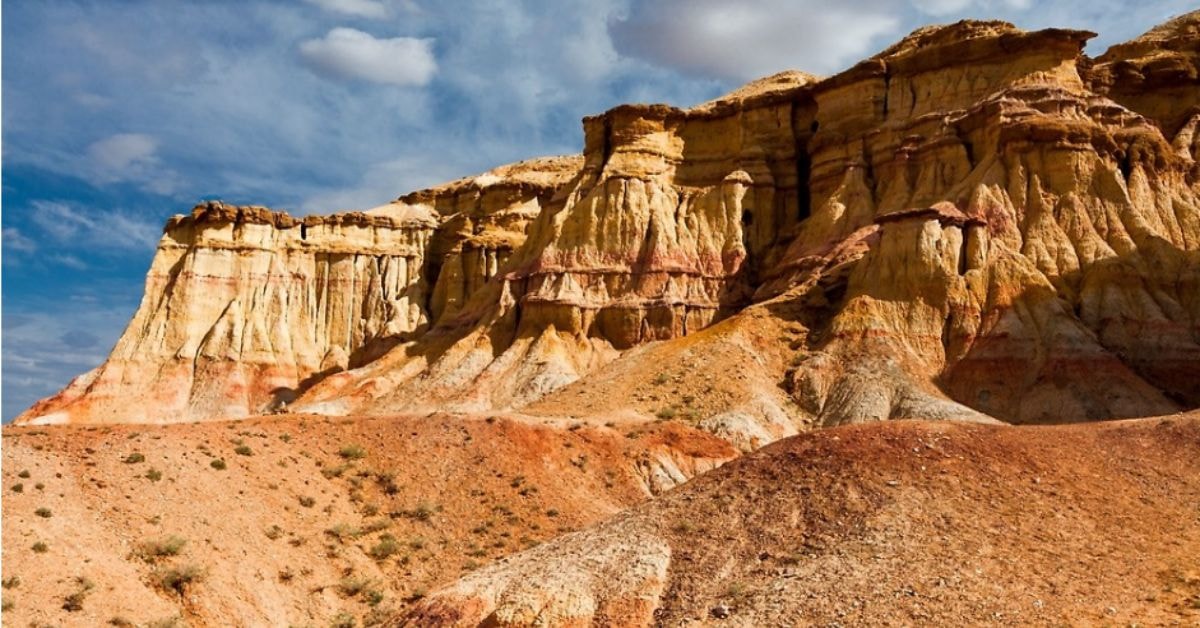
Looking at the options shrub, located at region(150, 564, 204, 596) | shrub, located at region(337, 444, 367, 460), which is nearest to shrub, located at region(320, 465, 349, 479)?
shrub, located at region(337, 444, 367, 460)

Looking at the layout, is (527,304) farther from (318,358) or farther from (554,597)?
(554,597)

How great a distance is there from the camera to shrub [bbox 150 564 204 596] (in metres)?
19.7

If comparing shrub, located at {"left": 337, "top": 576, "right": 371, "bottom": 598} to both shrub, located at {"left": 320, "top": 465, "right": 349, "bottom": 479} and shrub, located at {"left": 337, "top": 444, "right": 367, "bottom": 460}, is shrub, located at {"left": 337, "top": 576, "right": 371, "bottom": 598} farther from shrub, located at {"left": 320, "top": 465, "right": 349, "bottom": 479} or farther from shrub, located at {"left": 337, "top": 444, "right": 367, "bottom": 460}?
shrub, located at {"left": 337, "top": 444, "right": 367, "bottom": 460}

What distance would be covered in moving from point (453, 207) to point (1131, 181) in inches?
2139

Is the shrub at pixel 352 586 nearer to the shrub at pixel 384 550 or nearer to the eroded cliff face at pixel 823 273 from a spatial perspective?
the shrub at pixel 384 550

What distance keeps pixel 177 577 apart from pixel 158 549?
1.02 m

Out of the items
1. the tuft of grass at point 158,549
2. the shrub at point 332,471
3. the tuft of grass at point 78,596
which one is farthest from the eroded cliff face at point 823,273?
the tuft of grass at point 78,596

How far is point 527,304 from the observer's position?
186 ft

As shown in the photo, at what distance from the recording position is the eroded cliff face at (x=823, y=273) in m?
42.2

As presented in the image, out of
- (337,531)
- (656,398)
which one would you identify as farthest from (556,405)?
(337,531)

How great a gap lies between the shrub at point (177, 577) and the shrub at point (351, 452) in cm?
865

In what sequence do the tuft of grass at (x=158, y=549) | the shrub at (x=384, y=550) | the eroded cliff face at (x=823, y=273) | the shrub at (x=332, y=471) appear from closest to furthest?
the tuft of grass at (x=158, y=549) → the shrub at (x=384, y=550) → the shrub at (x=332, y=471) → the eroded cliff face at (x=823, y=273)

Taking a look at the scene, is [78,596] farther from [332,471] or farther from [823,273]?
[823,273]

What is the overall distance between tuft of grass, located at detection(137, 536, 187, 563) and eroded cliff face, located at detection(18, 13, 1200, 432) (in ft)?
72.9
